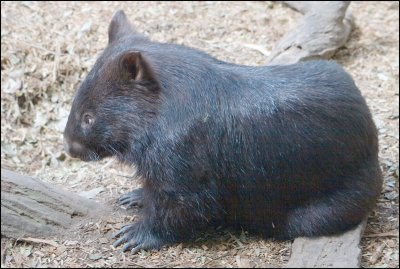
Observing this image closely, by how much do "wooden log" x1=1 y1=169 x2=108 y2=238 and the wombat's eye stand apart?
0.54m

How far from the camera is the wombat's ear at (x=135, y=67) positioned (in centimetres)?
462

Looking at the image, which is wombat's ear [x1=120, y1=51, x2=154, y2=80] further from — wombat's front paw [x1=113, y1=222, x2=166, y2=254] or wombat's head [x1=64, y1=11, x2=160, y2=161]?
wombat's front paw [x1=113, y1=222, x2=166, y2=254]

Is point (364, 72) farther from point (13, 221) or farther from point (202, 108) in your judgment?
point (13, 221)

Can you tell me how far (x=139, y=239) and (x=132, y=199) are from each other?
672 mm

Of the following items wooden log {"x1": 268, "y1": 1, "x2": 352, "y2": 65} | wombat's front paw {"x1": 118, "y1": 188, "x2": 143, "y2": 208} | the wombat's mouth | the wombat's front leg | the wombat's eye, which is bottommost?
wombat's front paw {"x1": 118, "y1": 188, "x2": 143, "y2": 208}

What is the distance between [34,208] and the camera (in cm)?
480

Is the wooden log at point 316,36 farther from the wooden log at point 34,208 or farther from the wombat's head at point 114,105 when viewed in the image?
the wooden log at point 34,208

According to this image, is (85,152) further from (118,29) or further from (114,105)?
(118,29)

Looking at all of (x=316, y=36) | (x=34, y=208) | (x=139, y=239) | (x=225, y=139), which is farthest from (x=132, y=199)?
(x=316, y=36)

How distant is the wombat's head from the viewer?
477 cm

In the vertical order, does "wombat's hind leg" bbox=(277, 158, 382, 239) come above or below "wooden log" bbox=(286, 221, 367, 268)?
above

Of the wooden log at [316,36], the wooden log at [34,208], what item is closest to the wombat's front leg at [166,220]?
the wooden log at [34,208]

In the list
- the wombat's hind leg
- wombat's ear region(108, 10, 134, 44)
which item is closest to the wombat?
the wombat's hind leg

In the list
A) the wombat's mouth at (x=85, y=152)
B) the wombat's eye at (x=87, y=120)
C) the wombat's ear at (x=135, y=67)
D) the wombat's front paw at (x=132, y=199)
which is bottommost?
the wombat's front paw at (x=132, y=199)
